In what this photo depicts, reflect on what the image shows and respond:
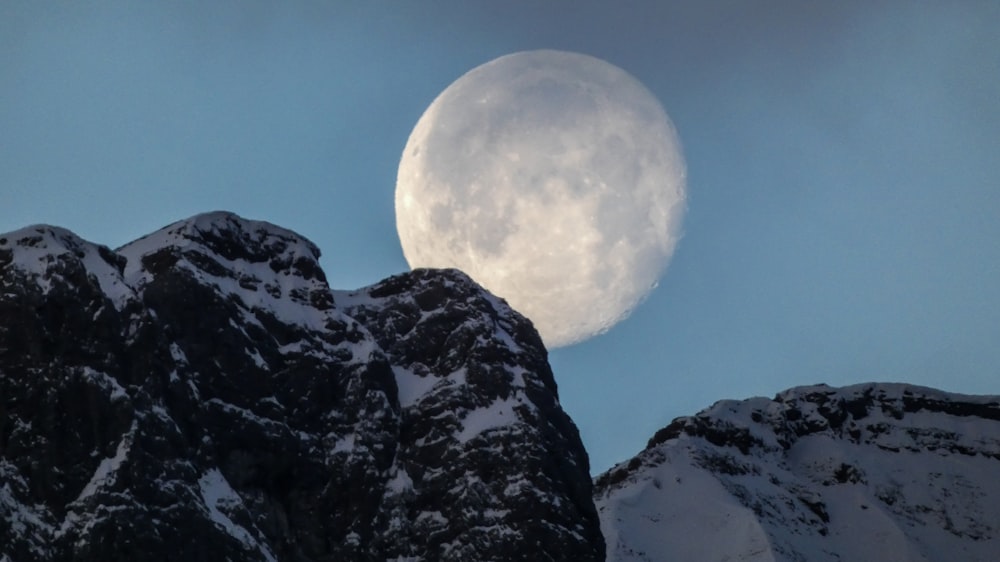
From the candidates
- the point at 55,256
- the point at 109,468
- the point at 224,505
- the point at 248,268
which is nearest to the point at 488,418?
the point at 248,268

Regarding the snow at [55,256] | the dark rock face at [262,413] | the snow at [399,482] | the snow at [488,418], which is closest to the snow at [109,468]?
the dark rock face at [262,413]

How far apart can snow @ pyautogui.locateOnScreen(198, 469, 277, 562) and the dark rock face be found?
16cm

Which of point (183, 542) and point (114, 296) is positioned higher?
point (114, 296)

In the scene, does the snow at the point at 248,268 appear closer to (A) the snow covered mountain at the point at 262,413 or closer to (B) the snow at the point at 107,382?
(A) the snow covered mountain at the point at 262,413

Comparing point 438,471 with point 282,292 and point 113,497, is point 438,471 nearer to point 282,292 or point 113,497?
point 282,292

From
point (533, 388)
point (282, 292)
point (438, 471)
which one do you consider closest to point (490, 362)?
point (533, 388)

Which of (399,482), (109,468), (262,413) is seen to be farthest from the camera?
(399,482)

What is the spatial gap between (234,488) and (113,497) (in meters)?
11.9

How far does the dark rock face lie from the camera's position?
257 feet

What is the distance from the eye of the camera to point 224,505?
83438mm

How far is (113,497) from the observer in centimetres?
7681

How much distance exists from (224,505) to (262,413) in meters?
10.7

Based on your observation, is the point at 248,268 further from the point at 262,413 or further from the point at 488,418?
the point at 488,418

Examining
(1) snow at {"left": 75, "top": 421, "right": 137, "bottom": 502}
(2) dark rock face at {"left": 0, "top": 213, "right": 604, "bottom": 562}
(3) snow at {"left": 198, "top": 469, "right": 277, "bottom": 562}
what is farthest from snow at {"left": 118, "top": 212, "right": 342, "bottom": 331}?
(1) snow at {"left": 75, "top": 421, "right": 137, "bottom": 502}
